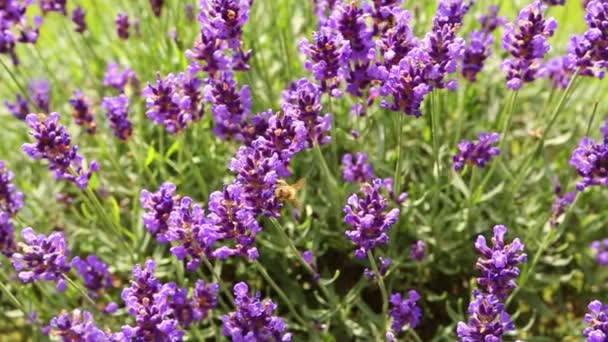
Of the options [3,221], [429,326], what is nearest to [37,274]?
[3,221]

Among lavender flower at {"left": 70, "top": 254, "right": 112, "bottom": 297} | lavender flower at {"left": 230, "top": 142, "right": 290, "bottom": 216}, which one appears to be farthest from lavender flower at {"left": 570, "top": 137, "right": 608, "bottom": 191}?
lavender flower at {"left": 70, "top": 254, "right": 112, "bottom": 297}

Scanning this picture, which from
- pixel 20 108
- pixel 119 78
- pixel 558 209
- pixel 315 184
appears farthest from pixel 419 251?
pixel 20 108

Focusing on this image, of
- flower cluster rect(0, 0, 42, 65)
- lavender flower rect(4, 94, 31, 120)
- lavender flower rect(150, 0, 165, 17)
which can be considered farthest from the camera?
lavender flower rect(4, 94, 31, 120)

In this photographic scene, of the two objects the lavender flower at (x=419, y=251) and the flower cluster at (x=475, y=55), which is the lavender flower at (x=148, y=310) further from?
the flower cluster at (x=475, y=55)

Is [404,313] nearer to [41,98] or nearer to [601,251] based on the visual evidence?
[601,251]

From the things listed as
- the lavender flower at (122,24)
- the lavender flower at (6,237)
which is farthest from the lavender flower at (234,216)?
the lavender flower at (122,24)

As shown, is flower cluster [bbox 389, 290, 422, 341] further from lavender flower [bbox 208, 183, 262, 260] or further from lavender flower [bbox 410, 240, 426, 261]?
lavender flower [bbox 208, 183, 262, 260]

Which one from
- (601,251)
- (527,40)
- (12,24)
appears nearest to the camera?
(527,40)
